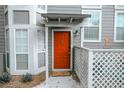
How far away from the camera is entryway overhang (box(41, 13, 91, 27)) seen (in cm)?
527

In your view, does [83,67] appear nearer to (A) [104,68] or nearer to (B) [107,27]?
(A) [104,68]

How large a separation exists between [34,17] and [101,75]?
3198 millimetres

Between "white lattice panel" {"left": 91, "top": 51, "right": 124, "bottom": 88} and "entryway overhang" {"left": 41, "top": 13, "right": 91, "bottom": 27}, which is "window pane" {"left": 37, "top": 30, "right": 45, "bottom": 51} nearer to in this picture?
"entryway overhang" {"left": 41, "top": 13, "right": 91, "bottom": 27}

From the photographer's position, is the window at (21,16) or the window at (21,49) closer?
the window at (21,16)

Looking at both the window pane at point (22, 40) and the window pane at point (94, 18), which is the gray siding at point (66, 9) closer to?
the window pane at point (94, 18)

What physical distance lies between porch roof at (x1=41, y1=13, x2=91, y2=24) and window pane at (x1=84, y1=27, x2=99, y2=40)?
3.53ft

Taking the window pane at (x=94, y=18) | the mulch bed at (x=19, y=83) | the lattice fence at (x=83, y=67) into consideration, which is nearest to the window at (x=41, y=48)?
the mulch bed at (x=19, y=83)

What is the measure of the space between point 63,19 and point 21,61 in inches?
86.1

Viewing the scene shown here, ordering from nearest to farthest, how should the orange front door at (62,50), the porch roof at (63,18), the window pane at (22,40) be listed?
the porch roof at (63,18) < the window pane at (22,40) < the orange front door at (62,50)

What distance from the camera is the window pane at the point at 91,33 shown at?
6.86 metres

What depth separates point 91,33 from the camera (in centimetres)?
688

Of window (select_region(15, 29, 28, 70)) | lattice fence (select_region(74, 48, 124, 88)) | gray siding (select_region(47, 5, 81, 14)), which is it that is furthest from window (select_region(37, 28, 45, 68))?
lattice fence (select_region(74, 48, 124, 88))

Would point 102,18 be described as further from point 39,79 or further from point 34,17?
point 39,79
